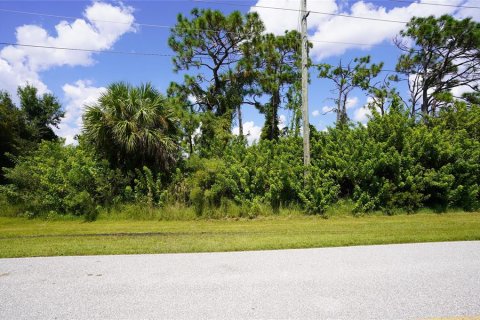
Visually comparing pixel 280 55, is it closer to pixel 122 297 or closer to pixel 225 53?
pixel 225 53

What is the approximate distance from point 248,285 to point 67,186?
36.3ft

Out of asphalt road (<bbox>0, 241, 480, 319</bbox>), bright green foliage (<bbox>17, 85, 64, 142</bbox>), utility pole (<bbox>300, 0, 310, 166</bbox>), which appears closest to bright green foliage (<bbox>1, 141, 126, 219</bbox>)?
asphalt road (<bbox>0, 241, 480, 319</bbox>)

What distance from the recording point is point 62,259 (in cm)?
575

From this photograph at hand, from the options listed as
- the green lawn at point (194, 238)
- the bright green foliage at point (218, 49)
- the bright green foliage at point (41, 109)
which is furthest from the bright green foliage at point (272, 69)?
the bright green foliage at point (41, 109)

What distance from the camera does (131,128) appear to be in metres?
12.7

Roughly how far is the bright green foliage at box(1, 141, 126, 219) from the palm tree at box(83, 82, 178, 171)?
800 millimetres

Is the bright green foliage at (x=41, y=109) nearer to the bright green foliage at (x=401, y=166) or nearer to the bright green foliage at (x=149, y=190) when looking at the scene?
the bright green foliage at (x=149, y=190)

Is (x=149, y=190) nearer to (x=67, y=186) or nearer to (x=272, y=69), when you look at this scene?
(x=67, y=186)

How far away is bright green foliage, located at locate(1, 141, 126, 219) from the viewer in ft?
41.4

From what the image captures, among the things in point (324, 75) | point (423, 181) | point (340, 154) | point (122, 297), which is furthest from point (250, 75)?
point (122, 297)

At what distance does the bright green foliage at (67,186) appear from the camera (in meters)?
12.6

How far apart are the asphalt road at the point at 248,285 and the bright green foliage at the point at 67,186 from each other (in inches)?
280

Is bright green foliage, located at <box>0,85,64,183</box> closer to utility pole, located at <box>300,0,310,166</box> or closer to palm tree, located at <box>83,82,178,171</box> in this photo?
palm tree, located at <box>83,82,178,171</box>

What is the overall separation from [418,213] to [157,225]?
9.84 m
